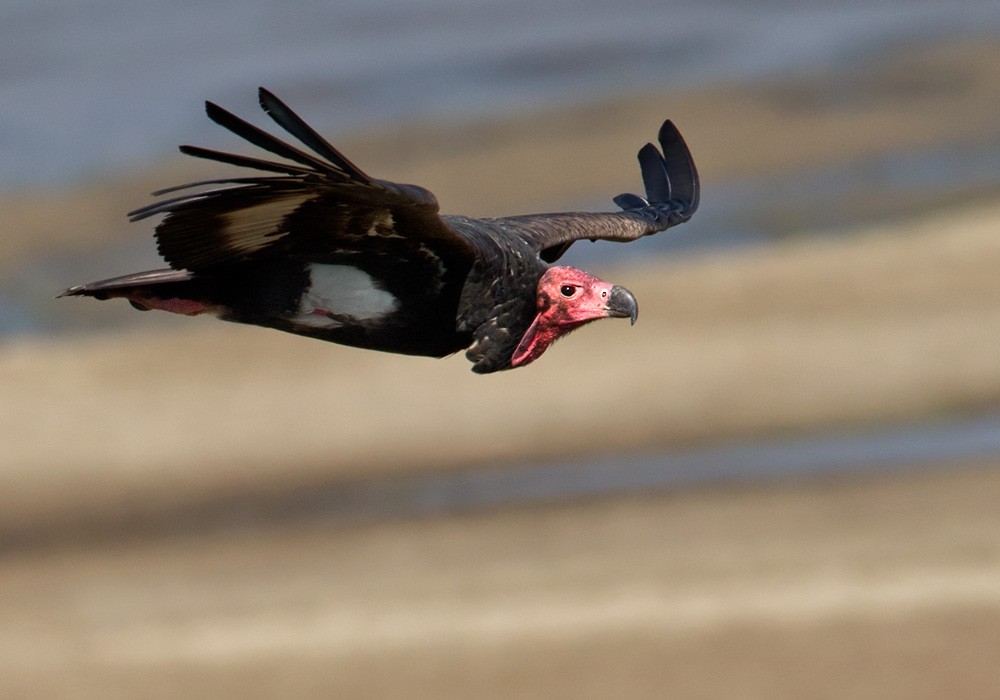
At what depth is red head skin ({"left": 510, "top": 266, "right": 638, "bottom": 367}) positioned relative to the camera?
8867mm

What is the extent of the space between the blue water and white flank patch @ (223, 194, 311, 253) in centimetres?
2170

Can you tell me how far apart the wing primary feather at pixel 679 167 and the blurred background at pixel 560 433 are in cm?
481

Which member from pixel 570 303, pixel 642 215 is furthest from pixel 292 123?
pixel 642 215

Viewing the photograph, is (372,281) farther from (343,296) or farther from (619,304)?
(619,304)

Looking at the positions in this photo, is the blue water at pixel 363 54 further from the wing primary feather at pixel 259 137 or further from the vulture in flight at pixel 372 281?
the wing primary feather at pixel 259 137

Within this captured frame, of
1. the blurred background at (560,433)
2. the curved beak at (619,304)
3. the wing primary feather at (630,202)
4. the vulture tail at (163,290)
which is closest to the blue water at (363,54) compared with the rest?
the blurred background at (560,433)

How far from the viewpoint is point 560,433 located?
2042 cm

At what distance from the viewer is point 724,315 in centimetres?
2206

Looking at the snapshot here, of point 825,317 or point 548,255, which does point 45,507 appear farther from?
point 548,255

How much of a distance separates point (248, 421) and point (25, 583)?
3537 millimetres

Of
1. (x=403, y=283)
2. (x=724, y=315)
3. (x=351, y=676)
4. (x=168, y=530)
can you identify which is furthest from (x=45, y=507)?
(x=403, y=283)

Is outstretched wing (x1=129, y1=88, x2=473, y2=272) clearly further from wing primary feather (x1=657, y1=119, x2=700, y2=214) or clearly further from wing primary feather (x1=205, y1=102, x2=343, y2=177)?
wing primary feather (x1=657, y1=119, x2=700, y2=214)

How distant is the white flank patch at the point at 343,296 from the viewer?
8.61 meters

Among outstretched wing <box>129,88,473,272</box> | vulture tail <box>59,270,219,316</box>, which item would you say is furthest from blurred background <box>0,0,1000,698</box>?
outstretched wing <box>129,88,473,272</box>
